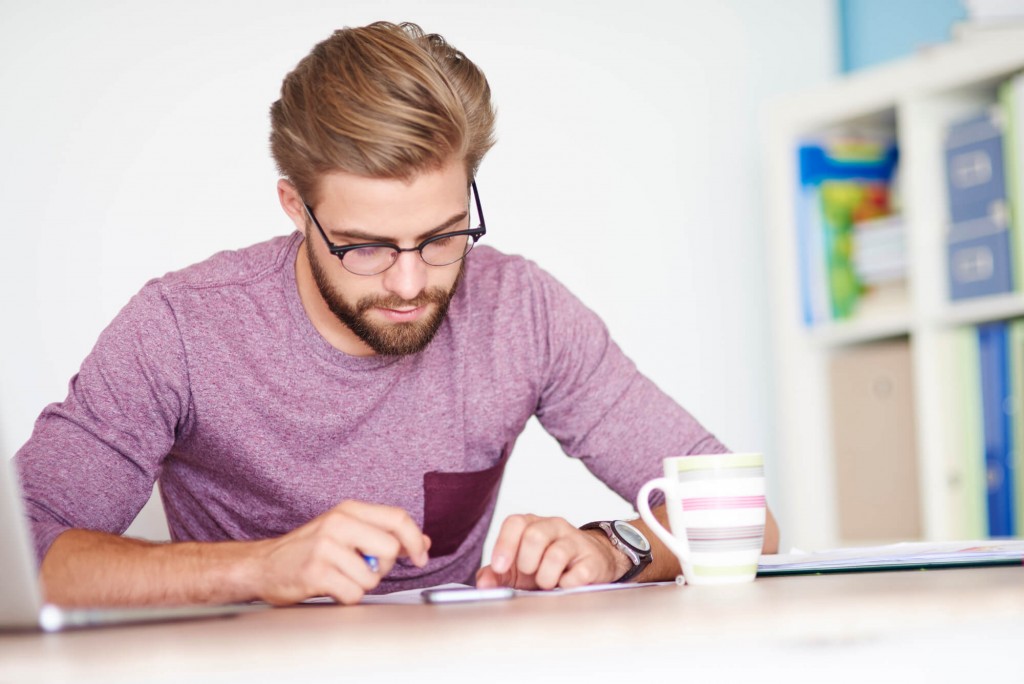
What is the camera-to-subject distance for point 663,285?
2.81 metres

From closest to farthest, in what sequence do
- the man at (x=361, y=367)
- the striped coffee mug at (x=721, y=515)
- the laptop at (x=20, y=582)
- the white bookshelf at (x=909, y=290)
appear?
the laptop at (x=20, y=582) < the striped coffee mug at (x=721, y=515) < the man at (x=361, y=367) < the white bookshelf at (x=909, y=290)

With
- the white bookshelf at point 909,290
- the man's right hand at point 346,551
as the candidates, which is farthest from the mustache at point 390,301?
the white bookshelf at point 909,290

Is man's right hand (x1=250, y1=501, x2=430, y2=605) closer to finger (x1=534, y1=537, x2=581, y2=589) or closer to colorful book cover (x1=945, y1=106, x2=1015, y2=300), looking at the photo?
finger (x1=534, y1=537, x2=581, y2=589)

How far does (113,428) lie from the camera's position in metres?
1.31

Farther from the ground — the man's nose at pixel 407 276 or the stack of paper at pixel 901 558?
the man's nose at pixel 407 276

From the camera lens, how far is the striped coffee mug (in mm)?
928

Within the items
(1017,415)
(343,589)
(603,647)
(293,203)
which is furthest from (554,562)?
(1017,415)

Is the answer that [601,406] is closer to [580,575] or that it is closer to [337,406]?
[337,406]

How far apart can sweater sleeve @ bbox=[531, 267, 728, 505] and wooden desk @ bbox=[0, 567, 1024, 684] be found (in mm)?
880

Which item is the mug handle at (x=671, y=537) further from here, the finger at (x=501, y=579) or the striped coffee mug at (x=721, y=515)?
the finger at (x=501, y=579)

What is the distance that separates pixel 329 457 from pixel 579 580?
578mm

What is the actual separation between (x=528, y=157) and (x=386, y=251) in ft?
4.44

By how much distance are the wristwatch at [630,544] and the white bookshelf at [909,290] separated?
4.80ft

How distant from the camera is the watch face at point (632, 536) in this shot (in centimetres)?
113
